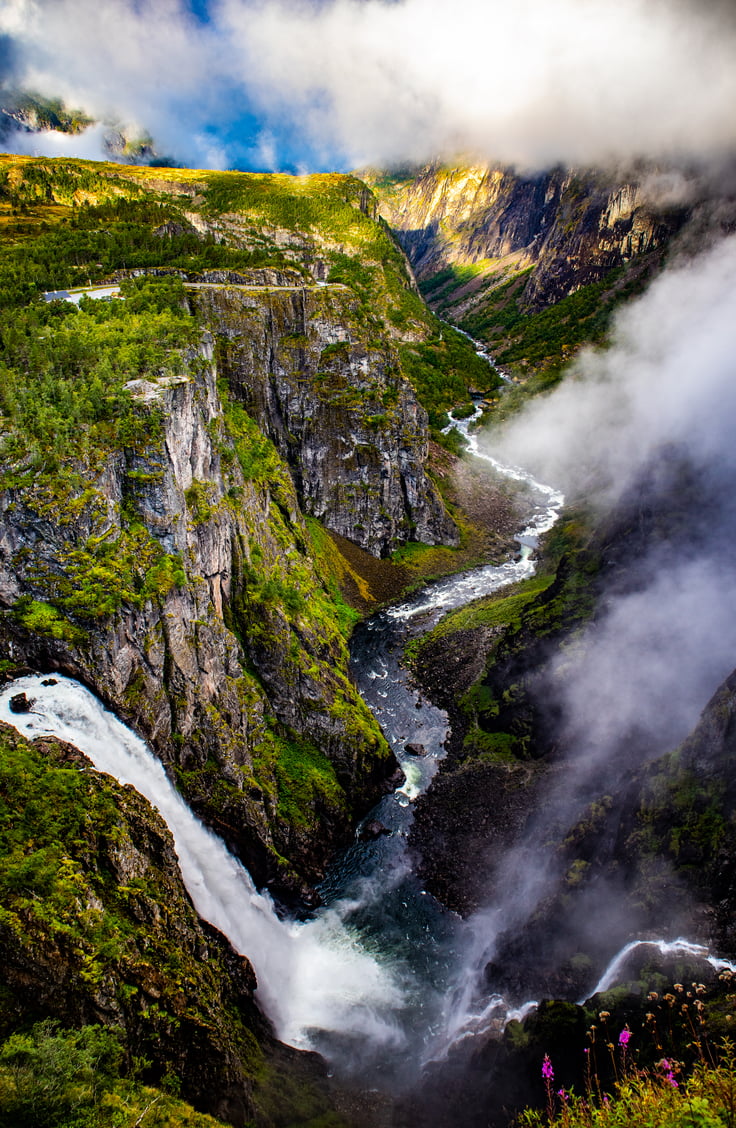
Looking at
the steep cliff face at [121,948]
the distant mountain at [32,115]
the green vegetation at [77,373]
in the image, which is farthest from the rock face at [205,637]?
the distant mountain at [32,115]

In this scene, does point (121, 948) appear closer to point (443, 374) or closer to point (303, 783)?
point (303, 783)

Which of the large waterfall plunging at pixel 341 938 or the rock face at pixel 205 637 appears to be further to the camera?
the rock face at pixel 205 637

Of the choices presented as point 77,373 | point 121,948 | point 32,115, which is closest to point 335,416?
point 77,373

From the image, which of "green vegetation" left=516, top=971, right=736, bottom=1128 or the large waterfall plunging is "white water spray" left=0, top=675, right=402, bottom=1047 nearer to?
the large waterfall plunging

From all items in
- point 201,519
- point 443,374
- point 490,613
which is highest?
point 443,374

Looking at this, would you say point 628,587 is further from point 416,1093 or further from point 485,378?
point 485,378

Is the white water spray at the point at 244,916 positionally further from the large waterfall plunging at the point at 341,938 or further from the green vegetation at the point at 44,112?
the green vegetation at the point at 44,112
